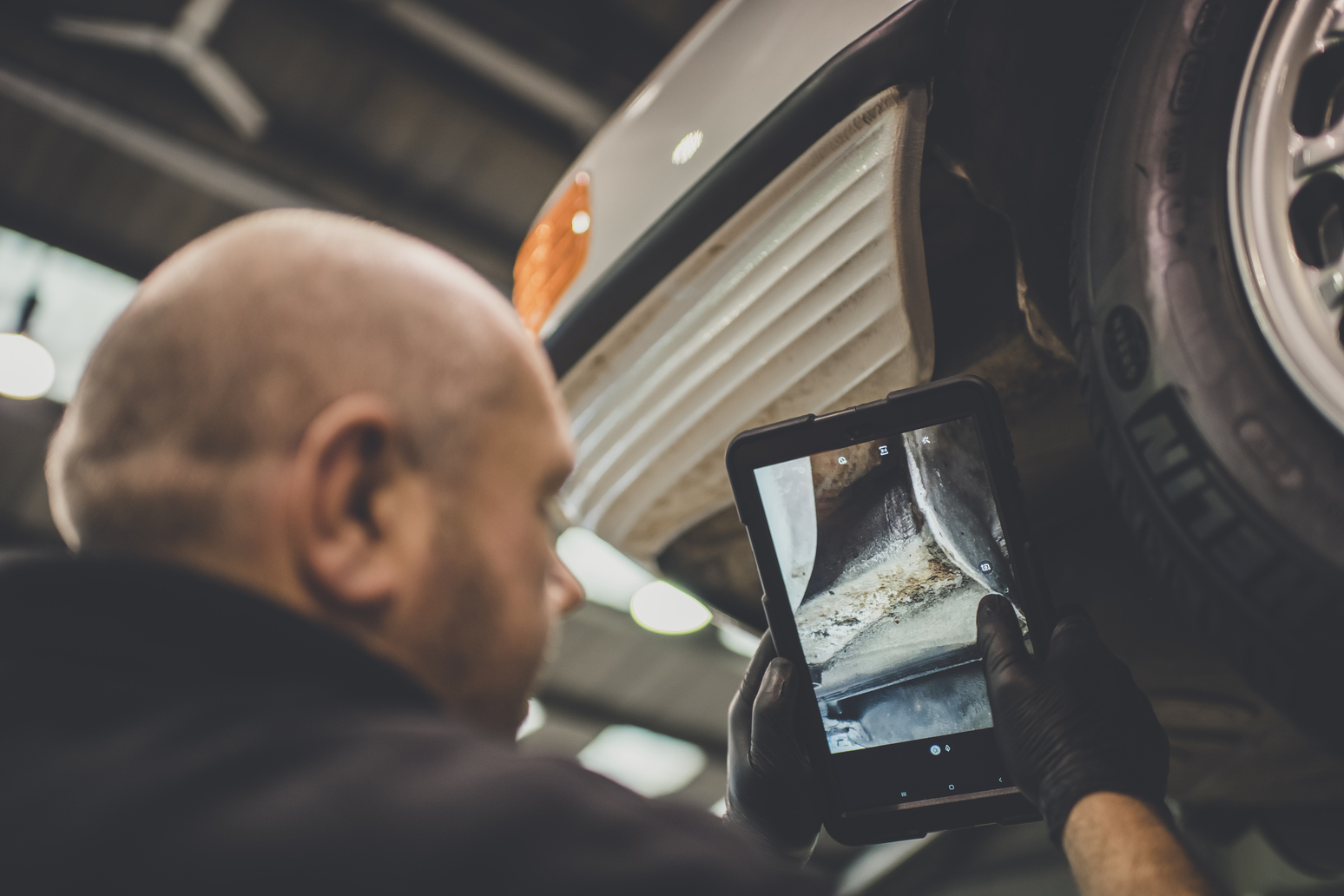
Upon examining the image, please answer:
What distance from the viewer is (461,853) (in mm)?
429

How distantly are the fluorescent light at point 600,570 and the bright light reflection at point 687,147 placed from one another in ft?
10.3

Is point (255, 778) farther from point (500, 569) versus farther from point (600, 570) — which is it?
point (600, 570)

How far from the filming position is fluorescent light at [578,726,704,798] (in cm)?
645

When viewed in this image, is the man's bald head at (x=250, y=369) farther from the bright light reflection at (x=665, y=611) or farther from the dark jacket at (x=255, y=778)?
the bright light reflection at (x=665, y=611)

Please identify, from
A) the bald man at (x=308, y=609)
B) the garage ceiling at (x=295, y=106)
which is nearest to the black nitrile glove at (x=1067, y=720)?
the bald man at (x=308, y=609)

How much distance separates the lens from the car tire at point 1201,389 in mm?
781

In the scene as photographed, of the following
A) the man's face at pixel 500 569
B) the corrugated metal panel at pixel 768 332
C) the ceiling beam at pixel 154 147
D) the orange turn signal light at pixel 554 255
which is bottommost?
the man's face at pixel 500 569

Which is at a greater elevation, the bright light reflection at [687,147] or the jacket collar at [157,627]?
the bright light reflection at [687,147]

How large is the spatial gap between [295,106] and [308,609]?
3.28 meters

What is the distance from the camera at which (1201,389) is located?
84 cm

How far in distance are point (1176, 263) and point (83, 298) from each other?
388cm

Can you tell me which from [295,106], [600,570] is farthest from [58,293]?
[600,570]

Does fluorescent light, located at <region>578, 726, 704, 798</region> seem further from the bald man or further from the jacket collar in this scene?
Answer: the jacket collar

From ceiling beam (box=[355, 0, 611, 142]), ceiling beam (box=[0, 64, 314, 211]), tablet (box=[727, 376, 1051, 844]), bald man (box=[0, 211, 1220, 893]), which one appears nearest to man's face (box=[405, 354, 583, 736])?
bald man (box=[0, 211, 1220, 893])
